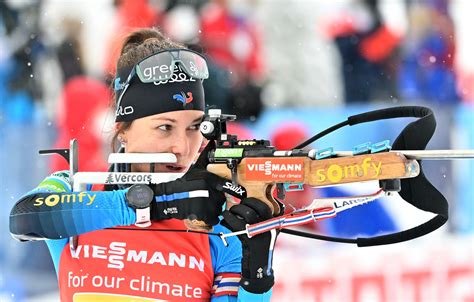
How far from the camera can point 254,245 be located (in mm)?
2441

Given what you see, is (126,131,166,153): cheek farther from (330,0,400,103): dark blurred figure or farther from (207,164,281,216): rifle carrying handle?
(330,0,400,103): dark blurred figure

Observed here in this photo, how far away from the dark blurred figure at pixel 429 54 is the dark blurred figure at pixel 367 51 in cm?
9

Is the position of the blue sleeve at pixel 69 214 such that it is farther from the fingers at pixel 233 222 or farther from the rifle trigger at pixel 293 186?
the rifle trigger at pixel 293 186

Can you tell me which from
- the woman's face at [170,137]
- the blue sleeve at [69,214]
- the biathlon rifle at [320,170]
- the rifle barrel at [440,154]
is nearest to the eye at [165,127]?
the woman's face at [170,137]

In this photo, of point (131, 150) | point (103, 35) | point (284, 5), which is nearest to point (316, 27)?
point (284, 5)

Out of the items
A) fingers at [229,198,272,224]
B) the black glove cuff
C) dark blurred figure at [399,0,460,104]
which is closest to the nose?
fingers at [229,198,272,224]

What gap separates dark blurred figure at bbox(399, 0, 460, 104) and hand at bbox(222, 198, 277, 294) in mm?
3374

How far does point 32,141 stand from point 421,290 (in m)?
2.41

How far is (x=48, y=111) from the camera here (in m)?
5.40

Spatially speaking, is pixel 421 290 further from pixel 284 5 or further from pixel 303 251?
pixel 284 5

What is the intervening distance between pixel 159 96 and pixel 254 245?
2.00 ft

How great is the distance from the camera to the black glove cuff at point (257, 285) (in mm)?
2471

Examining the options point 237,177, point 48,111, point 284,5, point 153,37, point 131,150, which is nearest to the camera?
point 237,177

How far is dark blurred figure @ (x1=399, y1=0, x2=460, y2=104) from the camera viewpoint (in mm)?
5664
